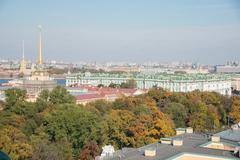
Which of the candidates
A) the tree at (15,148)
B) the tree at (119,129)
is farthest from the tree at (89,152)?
the tree at (119,129)

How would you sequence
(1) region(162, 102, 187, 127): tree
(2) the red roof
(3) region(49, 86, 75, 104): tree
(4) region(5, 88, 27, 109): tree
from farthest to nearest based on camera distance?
(2) the red roof < (3) region(49, 86, 75, 104): tree < (1) region(162, 102, 187, 127): tree < (4) region(5, 88, 27, 109): tree

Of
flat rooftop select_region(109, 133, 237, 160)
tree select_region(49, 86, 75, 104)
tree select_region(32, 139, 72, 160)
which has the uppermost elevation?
tree select_region(49, 86, 75, 104)

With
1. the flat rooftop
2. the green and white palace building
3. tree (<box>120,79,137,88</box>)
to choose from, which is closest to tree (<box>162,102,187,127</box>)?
the flat rooftop

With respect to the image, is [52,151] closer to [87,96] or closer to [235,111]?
[235,111]

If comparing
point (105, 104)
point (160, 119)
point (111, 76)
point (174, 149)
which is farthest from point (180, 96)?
point (111, 76)

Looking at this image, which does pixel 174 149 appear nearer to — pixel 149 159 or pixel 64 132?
pixel 149 159

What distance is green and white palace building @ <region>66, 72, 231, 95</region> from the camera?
55625 mm

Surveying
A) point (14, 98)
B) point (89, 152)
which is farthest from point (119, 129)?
point (14, 98)

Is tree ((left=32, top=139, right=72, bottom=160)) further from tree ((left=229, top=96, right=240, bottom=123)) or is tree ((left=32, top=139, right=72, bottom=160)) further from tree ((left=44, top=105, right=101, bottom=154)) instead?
tree ((left=229, top=96, right=240, bottom=123))

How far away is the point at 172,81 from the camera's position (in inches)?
2202

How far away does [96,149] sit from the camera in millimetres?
15430

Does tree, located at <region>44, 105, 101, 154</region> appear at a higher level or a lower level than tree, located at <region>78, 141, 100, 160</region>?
higher

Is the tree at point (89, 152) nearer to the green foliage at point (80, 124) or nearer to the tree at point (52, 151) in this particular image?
the green foliage at point (80, 124)

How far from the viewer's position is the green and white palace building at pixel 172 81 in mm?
55625
